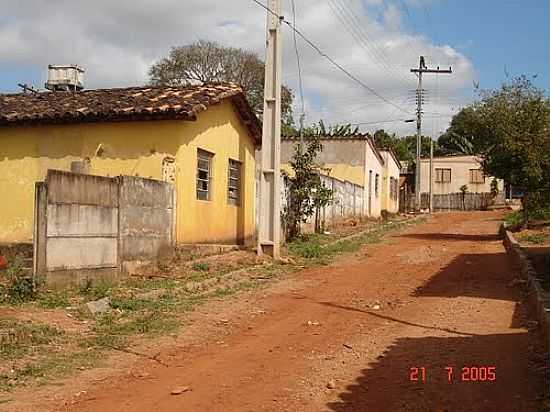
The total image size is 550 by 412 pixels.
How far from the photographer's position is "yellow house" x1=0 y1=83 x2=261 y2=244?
15.3m

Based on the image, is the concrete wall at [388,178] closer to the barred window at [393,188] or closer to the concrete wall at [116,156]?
the barred window at [393,188]

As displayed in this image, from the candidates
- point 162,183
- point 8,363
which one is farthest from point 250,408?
point 162,183

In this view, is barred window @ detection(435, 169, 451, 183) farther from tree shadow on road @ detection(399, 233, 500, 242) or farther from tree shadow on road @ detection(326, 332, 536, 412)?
tree shadow on road @ detection(326, 332, 536, 412)

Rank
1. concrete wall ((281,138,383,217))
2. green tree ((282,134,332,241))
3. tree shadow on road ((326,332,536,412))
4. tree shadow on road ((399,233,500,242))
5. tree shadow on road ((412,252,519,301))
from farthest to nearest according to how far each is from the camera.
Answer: concrete wall ((281,138,383,217))
tree shadow on road ((399,233,500,242))
green tree ((282,134,332,241))
tree shadow on road ((412,252,519,301))
tree shadow on road ((326,332,536,412))

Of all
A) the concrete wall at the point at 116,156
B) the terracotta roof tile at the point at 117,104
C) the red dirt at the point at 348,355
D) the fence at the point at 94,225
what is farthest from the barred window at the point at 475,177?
the fence at the point at 94,225

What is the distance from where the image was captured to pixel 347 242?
71.1ft

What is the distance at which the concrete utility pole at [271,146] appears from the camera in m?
16.4

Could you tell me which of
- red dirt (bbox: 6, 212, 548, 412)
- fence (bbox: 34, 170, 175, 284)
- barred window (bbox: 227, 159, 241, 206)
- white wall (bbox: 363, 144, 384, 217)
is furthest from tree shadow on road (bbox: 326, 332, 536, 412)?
white wall (bbox: 363, 144, 384, 217)

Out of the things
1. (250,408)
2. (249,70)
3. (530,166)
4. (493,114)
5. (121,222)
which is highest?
(249,70)

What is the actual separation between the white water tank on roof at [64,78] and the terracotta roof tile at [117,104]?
2358mm

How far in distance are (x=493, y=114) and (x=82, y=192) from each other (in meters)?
16.2

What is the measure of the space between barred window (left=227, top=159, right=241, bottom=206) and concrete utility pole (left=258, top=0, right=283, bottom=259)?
197 cm

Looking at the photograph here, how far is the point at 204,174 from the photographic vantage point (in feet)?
55.6

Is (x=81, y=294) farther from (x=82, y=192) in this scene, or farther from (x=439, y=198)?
(x=439, y=198)
